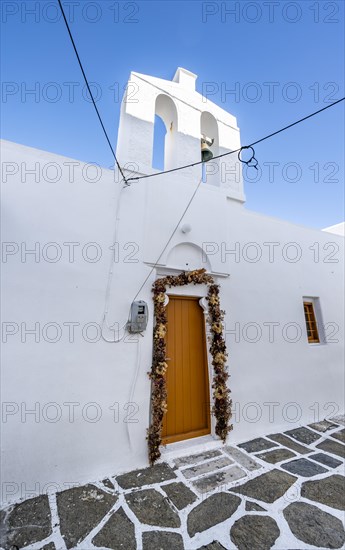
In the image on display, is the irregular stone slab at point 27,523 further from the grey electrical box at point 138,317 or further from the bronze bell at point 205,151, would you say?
the bronze bell at point 205,151

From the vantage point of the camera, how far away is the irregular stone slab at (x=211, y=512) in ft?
6.33

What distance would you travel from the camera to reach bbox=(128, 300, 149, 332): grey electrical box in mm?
2913

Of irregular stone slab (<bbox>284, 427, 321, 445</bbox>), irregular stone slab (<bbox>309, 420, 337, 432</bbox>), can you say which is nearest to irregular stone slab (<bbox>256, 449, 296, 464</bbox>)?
irregular stone slab (<bbox>284, 427, 321, 445</bbox>)

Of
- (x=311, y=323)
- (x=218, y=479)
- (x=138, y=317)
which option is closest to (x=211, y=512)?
(x=218, y=479)

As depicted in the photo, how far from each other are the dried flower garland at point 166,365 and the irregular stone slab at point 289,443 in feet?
2.79

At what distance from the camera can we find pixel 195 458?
291cm

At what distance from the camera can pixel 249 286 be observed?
4043 millimetres

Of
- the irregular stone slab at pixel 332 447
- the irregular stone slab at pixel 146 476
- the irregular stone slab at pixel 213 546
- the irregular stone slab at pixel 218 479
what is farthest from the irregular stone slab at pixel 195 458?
the irregular stone slab at pixel 332 447

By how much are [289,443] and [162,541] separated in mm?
2481

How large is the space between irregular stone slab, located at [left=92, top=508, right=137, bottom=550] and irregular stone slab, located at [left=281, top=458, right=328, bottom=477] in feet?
6.37

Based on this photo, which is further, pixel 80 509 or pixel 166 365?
pixel 166 365

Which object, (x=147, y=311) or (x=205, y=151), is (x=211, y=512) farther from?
(x=205, y=151)

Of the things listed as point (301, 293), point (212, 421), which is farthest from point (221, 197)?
point (212, 421)

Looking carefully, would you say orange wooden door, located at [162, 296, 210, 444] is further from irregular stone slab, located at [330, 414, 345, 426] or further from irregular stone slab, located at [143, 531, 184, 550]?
irregular stone slab, located at [330, 414, 345, 426]
